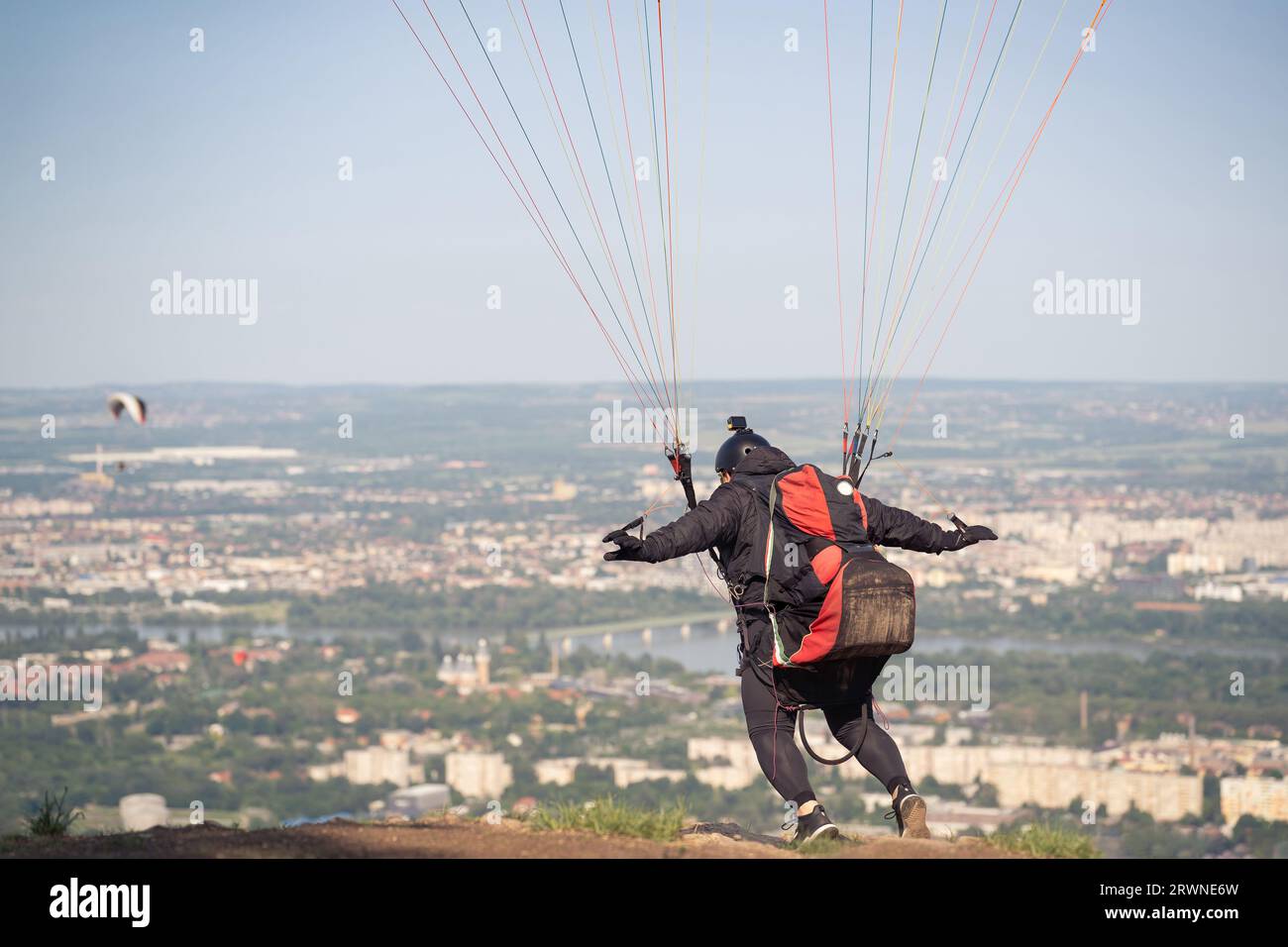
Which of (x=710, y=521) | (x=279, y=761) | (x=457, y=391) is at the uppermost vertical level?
(x=457, y=391)

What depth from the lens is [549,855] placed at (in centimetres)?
707

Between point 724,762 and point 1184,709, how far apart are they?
64.4ft

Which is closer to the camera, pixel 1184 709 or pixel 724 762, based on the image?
pixel 724 762

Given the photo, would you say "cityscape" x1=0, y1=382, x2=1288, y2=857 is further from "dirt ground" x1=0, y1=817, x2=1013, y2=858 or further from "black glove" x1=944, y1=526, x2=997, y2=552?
"black glove" x1=944, y1=526, x2=997, y2=552

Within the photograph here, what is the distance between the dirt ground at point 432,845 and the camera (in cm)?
708

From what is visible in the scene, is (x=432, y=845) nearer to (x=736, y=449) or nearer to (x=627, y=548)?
(x=627, y=548)

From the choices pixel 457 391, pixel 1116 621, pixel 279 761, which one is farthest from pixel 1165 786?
pixel 457 391

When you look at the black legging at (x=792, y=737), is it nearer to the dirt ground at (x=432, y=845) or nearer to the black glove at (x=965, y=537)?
the dirt ground at (x=432, y=845)

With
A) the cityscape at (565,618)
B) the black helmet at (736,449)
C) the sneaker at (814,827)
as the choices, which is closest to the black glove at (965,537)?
the black helmet at (736,449)

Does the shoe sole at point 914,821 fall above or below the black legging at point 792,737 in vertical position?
below

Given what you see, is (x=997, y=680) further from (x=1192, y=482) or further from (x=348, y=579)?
(x=1192, y=482)

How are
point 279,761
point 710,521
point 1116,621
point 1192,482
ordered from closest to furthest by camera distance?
1. point 710,521
2. point 279,761
3. point 1116,621
4. point 1192,482
